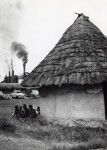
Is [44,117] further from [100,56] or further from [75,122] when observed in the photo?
[100,56]

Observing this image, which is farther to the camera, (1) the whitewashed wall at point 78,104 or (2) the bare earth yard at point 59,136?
(1) the whitewashed wall at point 78,104

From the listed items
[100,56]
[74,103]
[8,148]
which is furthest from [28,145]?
[100,56]

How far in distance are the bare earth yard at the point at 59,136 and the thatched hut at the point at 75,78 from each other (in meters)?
0.32

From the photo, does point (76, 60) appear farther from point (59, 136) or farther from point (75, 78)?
point (59, 136)

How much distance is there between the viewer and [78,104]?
912 cm

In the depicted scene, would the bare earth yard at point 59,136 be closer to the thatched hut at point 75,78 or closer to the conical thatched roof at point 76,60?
the thatched hut at point 75,78

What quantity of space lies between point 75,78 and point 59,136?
176 centimetres

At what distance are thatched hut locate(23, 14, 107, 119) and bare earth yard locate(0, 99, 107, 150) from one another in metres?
0.32

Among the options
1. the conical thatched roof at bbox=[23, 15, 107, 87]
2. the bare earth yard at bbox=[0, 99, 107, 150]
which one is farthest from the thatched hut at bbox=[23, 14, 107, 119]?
the bare earth yard at bbox=[0, 99, 107, 150]

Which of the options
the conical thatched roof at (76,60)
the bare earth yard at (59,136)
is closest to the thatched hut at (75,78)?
the conical thatched roof at (76,60)

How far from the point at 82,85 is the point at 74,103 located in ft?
2.15

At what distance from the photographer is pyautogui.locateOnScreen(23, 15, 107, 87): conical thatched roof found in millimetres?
8812

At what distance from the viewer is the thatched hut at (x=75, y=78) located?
29.2 ft

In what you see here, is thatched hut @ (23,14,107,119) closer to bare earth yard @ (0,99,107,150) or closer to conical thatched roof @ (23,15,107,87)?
conical thatched roof @ (23,15,107,87)
